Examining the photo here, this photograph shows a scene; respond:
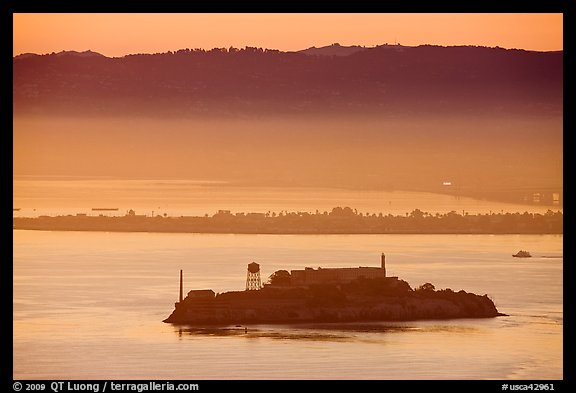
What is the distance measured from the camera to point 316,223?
150 metres

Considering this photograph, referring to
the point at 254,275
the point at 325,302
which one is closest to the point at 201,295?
the point at 254,275

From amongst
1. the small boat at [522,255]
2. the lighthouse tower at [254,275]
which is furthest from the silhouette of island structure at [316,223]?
the lighthouse tower at [254,275]

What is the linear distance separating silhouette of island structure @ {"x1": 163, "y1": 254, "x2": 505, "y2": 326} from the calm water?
51.7 inches

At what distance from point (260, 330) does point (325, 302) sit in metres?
4.32

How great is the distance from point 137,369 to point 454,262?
53.7m

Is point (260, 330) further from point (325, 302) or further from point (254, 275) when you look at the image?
point (254, 275)

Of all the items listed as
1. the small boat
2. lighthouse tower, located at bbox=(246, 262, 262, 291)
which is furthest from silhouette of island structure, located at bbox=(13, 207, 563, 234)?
lighthouse tower, located at bbox=(246, 262, 262, 291)

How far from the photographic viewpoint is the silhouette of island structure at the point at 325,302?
5588 centimetres

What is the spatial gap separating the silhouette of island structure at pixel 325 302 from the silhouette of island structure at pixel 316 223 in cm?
7481

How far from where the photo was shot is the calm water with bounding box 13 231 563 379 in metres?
41.8

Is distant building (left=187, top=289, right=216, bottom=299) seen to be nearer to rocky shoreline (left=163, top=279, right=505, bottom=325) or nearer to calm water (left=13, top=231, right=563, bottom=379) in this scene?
rocky shoreline (left=163, top=279, right=505, bottom=325)

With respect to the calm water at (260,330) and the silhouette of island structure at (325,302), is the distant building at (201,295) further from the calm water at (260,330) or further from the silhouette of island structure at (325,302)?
the calm water at (260,330)

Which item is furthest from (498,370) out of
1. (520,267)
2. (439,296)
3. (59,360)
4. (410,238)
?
(410,238)
